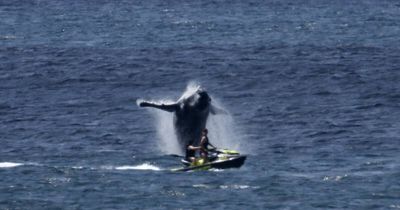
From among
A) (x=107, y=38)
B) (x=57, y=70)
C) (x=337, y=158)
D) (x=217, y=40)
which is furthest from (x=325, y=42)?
(x=337, y=158)

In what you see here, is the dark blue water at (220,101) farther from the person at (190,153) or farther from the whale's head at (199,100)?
the whale's head at (199,100)

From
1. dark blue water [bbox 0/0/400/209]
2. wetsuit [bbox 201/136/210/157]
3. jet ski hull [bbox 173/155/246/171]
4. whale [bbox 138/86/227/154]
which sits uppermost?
whale [bbox 138/86/227/154]

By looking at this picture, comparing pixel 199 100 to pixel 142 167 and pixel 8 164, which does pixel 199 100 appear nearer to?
pixel 142 167

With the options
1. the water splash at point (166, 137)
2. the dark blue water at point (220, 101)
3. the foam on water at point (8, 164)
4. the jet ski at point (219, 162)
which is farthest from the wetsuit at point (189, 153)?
the foam on water at point (8, 164)

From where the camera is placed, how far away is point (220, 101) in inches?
4370

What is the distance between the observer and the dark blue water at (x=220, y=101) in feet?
236

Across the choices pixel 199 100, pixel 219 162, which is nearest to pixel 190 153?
pixel 219 162

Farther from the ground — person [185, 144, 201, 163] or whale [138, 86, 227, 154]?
whale [138, 86, 227, 154]

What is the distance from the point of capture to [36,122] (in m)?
99.6

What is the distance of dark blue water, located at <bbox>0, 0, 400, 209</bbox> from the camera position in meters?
71.9

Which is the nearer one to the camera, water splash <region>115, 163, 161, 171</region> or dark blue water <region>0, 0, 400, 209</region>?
dark blue water <region>0, 0, 400, 209</region>

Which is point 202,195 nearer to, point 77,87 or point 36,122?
point 36,122

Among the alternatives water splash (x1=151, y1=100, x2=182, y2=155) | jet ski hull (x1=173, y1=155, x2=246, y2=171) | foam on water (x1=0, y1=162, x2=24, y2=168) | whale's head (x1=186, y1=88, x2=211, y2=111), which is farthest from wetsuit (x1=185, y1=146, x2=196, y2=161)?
foam on water (x1=0, y1=162, x2=24, y2=168)

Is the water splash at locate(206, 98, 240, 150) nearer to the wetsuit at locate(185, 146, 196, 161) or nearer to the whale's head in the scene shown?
the whale's head
